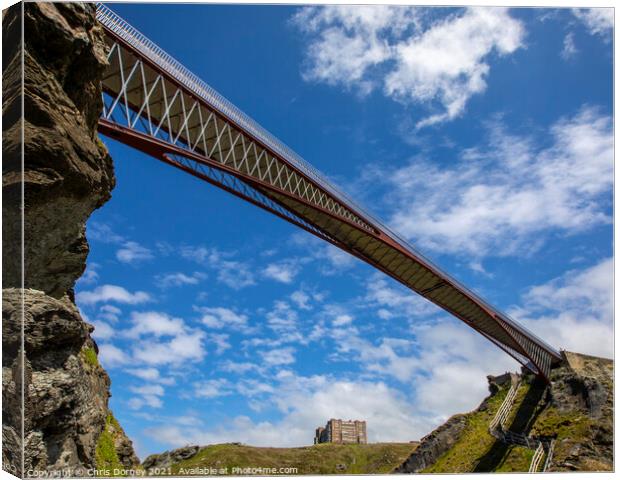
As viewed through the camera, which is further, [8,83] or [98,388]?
[98,388]

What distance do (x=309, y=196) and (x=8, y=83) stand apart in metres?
20.0

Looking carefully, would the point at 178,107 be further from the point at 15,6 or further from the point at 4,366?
the point at 4,366

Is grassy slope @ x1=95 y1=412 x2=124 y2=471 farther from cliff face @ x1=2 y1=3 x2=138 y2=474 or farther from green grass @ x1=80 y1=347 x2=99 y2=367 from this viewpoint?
green grass @ x1=80 y1=347 x2=99 y2=367

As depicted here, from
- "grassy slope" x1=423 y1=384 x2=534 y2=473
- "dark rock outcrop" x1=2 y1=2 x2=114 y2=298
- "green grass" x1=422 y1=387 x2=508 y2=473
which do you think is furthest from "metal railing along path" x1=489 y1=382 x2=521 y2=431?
"dark rock outcrop" x1=2 y1=2 x2=114 y2=298

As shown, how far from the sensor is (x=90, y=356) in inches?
875

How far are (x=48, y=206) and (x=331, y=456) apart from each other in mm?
44641

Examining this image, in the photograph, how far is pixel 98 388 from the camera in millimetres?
21391

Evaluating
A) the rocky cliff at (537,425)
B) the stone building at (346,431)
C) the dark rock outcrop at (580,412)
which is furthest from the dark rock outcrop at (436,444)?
the stone building at (346,431)

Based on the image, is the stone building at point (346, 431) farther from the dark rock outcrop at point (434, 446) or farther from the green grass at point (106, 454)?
the green grass at point (106, 454)

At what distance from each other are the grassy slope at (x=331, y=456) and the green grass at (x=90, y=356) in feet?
49.8

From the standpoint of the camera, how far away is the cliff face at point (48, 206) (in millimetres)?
11992

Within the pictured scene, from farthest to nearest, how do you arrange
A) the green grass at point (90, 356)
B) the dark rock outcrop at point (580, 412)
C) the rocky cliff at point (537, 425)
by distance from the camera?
the rocky cliff at point (537, 425) → the dark rock outcrop at point (580, 412) → the green grass at point (90, 356)

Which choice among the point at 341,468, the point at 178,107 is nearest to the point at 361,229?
the point at 178,107

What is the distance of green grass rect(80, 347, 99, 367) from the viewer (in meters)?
21.4
